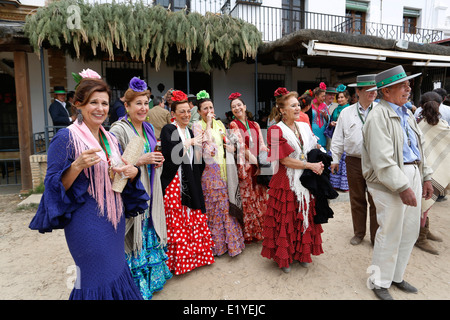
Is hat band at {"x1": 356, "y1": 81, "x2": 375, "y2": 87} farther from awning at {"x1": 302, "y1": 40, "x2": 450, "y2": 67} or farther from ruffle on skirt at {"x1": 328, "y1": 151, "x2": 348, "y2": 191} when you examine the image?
awning at {"x1": 302, "y1": 40, "x2": 450, "y2": 67}

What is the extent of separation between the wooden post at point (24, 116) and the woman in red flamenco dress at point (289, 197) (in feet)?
20.0

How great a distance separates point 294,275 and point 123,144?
215 centimetres

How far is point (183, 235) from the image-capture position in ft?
9.80

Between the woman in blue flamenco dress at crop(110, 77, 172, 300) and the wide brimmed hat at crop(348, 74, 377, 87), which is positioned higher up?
the wide brimmed hat at crop(348, 74, 377, 87)

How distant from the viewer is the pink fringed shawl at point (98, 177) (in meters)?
1.72

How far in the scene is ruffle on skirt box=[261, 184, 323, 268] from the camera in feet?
9.55

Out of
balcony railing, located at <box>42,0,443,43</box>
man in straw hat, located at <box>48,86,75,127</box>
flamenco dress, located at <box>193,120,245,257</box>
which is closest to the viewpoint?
flamenco dress, located at <box>193,120,245,257</box>

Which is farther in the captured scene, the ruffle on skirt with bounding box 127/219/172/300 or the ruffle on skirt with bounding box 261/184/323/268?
the ruffle on skirt with bounding box 261/184/323/268

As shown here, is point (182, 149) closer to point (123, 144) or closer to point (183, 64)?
point (123, 144)

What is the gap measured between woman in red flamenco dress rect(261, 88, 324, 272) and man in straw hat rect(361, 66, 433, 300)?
57 centimetres

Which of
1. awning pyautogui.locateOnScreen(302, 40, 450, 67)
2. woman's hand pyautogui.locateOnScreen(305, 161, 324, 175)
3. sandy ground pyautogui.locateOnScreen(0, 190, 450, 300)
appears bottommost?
sandy ground pyautogui.locateOnScreen(0, 190, 450, 300)

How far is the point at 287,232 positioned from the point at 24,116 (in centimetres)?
648

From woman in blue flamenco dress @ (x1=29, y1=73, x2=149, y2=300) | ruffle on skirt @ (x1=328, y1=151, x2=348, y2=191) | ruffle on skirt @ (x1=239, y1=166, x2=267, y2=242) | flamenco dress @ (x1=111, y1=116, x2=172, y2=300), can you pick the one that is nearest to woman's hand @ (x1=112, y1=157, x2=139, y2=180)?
woman in blue flamenco dress @ (x1=29, y1=73, x2=149, y2=300)

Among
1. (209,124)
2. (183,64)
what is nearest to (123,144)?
(209,124)
